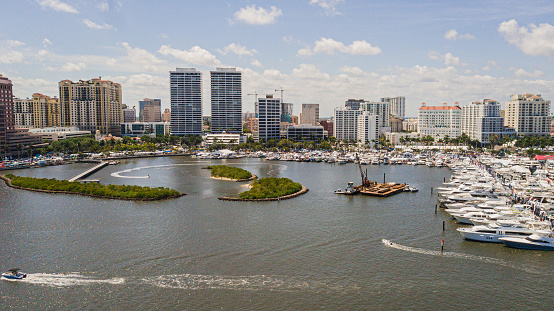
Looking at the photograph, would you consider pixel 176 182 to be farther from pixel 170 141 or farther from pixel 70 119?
pixel 70 119

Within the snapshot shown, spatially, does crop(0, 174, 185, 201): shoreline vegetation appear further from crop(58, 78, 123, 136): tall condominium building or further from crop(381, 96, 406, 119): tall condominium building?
crop(381, 96, 406, 119): tall condominium building

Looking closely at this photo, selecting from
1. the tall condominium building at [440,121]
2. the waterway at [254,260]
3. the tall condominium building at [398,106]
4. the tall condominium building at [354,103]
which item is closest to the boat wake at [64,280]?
the waterway at [254,260]

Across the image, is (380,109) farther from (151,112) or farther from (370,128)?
(151,112)

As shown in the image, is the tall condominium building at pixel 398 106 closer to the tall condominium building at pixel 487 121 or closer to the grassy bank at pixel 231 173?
the tall condominium building at pixel 487 121

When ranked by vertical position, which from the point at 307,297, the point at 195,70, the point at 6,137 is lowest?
the point at 307,297

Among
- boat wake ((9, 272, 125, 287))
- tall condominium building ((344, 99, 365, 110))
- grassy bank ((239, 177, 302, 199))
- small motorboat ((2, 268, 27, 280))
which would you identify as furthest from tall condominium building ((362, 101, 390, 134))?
small motorboat ((2, 268, 27, 280))

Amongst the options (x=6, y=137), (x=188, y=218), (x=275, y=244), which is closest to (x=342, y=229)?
(x=275, y=244)
